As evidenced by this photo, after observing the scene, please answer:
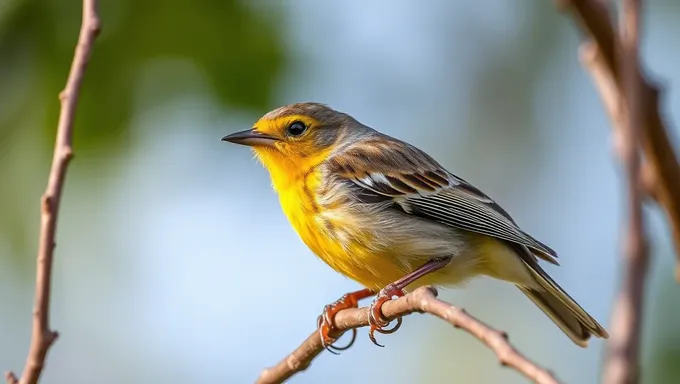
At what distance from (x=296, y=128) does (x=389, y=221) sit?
1052 mm

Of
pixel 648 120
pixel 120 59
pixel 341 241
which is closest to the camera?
pixel 648 120

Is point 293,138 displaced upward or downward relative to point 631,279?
upward

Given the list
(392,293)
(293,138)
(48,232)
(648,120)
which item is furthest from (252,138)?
(648,120)

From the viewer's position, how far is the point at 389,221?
526 centimetres

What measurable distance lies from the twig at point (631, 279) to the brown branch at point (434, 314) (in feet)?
1.00

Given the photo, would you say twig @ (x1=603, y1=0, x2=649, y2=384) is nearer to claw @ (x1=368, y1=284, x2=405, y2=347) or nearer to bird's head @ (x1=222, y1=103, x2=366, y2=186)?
claw @ (x1=368, y1=284, x2=405, y2=347)

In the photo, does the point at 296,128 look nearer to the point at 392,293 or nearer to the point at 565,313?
the point at 392,293

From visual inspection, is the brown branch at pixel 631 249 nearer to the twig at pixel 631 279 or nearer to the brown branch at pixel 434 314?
the twig at pixel 631 279

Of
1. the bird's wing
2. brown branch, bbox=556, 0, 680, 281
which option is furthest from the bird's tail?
brown branch, bbox=556, 0, 680, 281

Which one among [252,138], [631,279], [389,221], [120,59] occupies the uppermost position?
[120,59]

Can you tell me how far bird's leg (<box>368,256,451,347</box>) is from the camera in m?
4.23

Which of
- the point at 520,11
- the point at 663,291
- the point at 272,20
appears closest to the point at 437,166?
the point at 272,20

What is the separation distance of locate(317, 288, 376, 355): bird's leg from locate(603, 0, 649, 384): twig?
2536 mm

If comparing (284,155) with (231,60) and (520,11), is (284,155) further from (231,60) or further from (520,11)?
(520,11)
